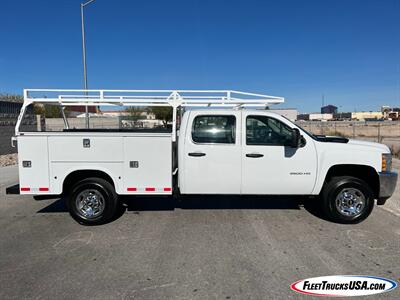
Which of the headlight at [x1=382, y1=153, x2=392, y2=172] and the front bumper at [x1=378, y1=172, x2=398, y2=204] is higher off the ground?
the headlight at [x1=382, y1=153, x2=392, y2=172]

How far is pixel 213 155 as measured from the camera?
476cm

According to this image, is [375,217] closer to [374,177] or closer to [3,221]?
[374,177]

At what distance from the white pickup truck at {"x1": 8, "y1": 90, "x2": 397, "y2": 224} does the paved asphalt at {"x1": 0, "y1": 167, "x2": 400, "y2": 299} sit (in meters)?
0.55

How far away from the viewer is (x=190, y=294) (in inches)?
117

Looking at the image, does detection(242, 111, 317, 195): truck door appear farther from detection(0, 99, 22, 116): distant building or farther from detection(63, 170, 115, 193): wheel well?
detection(0, 99, 22, 116): distant building

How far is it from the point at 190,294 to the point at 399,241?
334cm

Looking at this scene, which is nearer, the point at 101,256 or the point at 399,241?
the point at 101,256

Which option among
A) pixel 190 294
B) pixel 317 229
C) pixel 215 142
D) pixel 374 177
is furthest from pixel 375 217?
pixel 190 294

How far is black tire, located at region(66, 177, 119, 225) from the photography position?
478 centimetres

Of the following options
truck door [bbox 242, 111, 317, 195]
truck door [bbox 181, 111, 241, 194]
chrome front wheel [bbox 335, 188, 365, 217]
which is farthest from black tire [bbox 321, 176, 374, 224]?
truck door [bbox 181, 111, 241, 194]

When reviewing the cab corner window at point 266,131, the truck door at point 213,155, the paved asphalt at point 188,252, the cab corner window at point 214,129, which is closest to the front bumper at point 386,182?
the paved asphalt at point 188,252

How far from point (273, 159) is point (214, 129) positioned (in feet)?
3.68

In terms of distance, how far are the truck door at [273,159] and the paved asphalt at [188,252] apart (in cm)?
69

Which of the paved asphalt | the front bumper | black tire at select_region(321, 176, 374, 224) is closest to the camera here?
the paved asphalt
